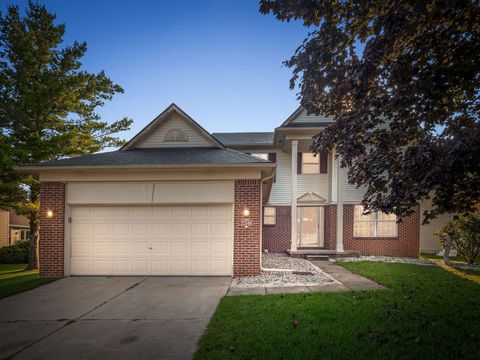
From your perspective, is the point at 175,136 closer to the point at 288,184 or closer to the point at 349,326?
the point at 288,184

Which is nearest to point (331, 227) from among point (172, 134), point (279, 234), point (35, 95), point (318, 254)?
point (318, 254)

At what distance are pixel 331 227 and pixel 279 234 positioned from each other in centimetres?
284

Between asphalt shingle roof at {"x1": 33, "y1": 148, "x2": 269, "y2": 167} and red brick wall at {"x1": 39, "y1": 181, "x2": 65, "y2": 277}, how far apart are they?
96 centimetres

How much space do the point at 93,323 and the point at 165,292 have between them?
7.19 feet

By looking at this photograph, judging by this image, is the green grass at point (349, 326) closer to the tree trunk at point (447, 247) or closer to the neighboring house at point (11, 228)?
the tree trunk at point (447, 247)

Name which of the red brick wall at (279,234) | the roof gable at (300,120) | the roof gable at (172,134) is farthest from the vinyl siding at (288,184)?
the roof gable at (172,134)

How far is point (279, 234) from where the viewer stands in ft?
50.8

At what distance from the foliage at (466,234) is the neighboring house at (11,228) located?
30.0 metres

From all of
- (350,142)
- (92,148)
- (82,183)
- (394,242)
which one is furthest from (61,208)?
(394,242)

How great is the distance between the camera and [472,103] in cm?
539

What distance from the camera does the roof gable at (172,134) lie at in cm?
1170

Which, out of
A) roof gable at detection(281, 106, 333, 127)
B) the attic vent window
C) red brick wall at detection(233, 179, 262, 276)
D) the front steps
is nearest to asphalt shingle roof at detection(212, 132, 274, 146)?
roof gable at detection(281, 106, 333, 127)

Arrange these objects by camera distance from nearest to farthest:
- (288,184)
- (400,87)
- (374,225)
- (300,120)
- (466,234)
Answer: (400,87) → (466,234) → (300,120) → (374,225) → (288,184)

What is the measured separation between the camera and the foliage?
11.0 m
